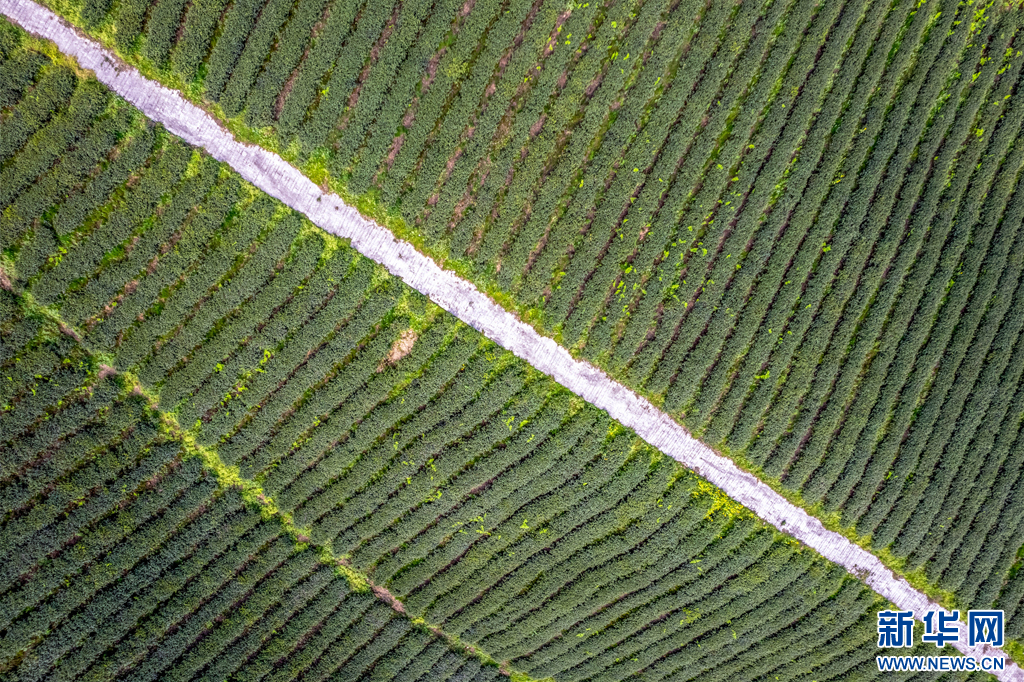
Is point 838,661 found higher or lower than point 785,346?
lower

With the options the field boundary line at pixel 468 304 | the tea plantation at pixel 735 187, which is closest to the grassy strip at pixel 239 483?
the field boundary line at pixel 468 304

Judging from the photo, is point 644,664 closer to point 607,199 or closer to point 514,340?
point 514,340

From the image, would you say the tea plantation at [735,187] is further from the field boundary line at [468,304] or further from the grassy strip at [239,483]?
the grassy strip at [239,483]

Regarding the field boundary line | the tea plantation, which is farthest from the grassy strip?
the tea plantation

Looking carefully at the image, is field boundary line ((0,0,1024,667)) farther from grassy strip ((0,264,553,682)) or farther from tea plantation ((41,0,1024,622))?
grassy strip ((0,264,553,682))

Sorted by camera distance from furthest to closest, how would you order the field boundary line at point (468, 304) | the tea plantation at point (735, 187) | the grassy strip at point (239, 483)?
the tea plantation at point (735, 187)
the grassy strip at point (239, 483)
the field boundary line at point (468, 304)

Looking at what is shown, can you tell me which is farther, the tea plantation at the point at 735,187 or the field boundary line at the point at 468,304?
the tea plantation at the point at 735,187

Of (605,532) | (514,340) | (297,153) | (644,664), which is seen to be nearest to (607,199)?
(514,340)

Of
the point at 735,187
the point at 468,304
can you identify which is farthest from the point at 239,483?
the point at 735,187
